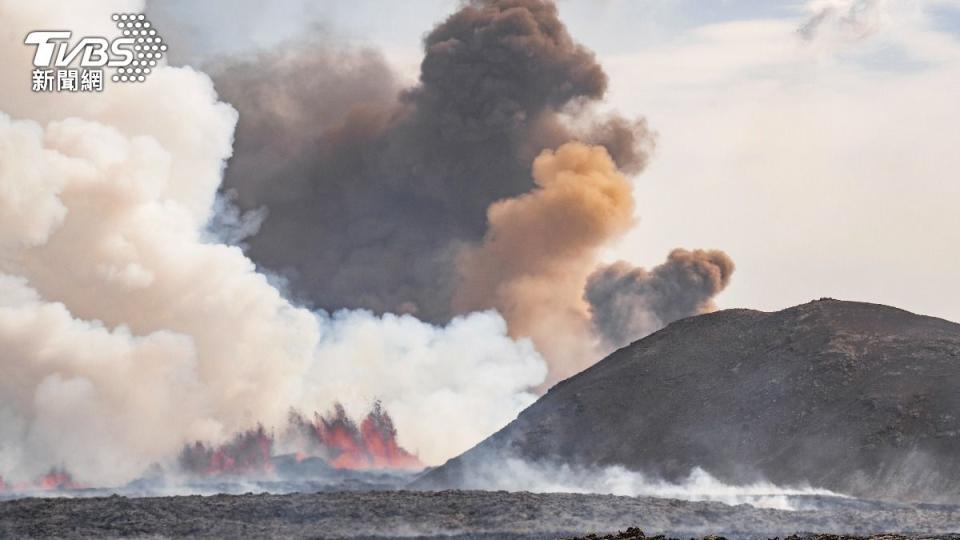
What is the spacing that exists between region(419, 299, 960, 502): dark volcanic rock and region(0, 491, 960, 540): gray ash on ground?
20299 millimetres

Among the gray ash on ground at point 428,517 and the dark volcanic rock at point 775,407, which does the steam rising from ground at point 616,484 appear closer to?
the dark volcanic rock at point 775,407

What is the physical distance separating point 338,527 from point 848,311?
227 ft

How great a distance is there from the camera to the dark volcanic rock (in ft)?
395

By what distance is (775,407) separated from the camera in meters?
131

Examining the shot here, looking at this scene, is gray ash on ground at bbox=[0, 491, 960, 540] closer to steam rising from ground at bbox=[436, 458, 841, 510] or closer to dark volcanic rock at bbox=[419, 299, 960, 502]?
steam rising from ground at bbox=[436, 458, 841, 510]

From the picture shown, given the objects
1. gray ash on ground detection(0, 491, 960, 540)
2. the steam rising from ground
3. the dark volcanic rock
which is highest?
the dark volcanic rock

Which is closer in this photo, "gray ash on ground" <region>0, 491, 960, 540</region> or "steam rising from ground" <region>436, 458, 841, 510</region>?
"gray ash on ground" <region>0, 491, 960, 540</region>

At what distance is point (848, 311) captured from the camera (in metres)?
147

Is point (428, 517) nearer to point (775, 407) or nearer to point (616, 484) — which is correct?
point (616, 484)

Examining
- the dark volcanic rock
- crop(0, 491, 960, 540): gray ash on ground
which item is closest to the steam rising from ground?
the dark volcanic rock

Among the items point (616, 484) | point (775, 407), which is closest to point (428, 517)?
point (616, 484)

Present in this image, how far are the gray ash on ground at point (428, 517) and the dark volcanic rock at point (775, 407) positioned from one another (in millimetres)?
20299

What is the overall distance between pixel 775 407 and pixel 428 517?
4547 centimetres

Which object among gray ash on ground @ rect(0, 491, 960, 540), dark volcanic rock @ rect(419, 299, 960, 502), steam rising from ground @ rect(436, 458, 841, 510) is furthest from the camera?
dark volcanic rock @ rect(419, 299, 960, 502)
